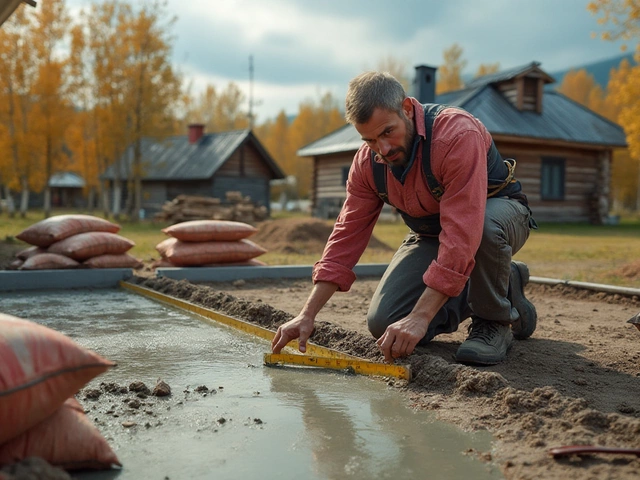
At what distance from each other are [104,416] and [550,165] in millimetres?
20408

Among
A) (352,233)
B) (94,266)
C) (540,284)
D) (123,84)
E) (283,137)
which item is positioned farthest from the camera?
(283,137)

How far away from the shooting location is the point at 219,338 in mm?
3951

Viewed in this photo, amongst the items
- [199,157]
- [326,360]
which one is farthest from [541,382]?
[199,157]

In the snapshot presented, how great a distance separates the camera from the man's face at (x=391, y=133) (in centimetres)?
276

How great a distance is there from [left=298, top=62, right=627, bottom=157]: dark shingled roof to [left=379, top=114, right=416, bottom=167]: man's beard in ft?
52.4

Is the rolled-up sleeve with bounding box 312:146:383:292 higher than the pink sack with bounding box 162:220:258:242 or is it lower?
higher

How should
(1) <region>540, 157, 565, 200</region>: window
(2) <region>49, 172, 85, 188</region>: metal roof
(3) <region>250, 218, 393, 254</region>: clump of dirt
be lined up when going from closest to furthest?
1. (3) <region>250, 218, 393, 254</region>: clump of dirt
2. (1) <region>540, 157, 565, 200</region>: window
3. (2) <region>49, 172, 85, 188</region>: metal roof

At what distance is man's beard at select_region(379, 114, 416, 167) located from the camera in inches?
115

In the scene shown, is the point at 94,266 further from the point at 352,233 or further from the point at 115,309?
the point at 352,233

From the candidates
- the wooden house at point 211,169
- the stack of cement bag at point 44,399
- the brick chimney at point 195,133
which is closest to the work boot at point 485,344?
the stack of cement bag at point 44,399

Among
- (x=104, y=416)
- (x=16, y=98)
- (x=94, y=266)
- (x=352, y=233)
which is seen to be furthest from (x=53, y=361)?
(x=16, y=98)

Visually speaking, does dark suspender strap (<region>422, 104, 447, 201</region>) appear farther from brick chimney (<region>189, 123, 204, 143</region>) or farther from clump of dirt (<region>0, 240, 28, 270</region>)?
brick chimney (<region>189, 123, 204, 143</region>)

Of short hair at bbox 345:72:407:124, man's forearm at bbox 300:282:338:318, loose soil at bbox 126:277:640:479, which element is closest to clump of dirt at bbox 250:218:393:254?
loose soil at bbox 126:277:640:479

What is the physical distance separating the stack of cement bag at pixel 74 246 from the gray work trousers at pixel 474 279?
159 inches
